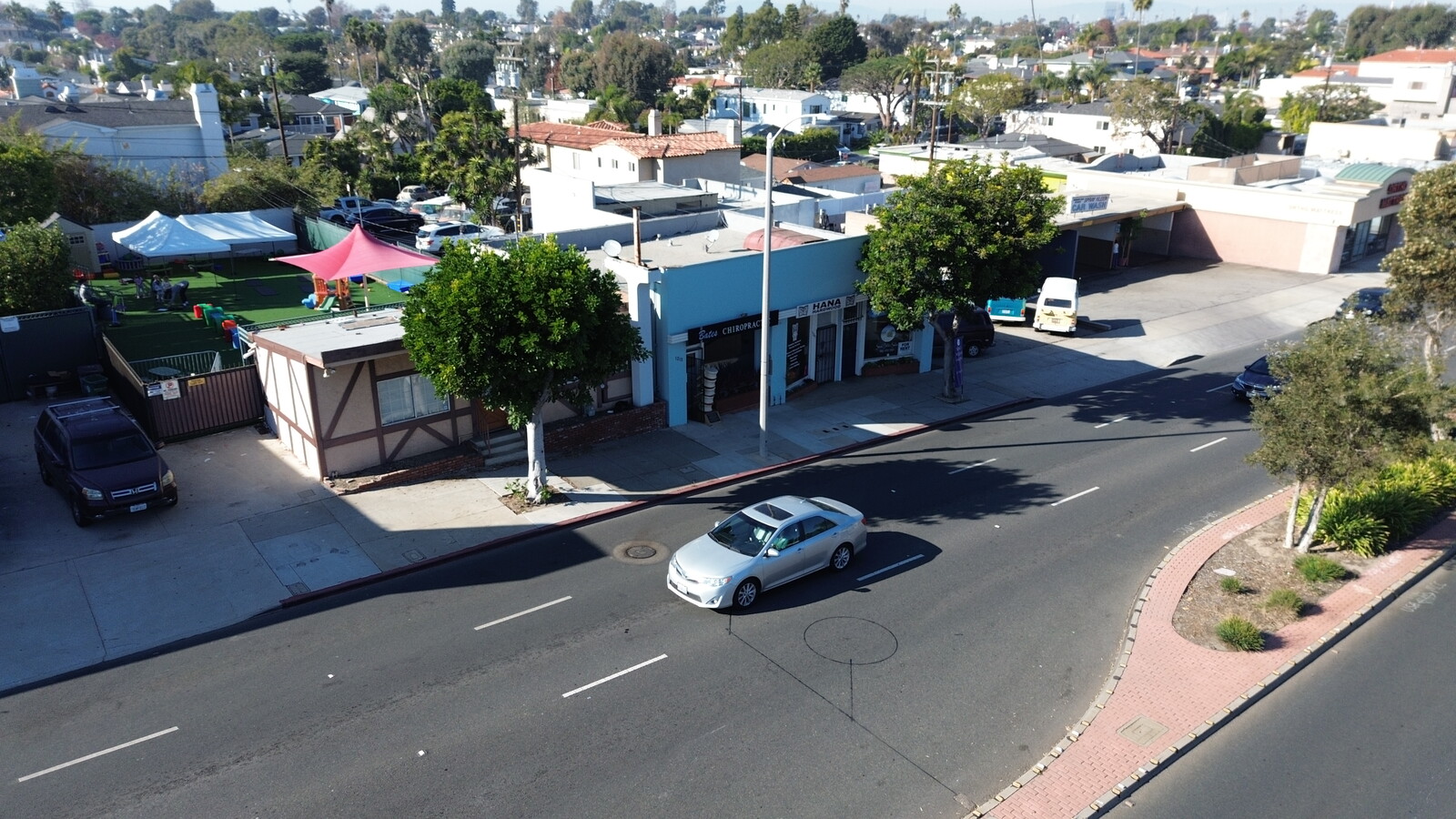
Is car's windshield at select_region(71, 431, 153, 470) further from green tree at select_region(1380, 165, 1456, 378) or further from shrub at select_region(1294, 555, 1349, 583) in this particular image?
green tree at select_region(1380, 165, 1456, 378)

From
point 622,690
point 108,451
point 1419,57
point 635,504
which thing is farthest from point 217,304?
point 1419,57

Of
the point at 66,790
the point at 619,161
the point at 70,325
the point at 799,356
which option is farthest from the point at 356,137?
the point at 66,790

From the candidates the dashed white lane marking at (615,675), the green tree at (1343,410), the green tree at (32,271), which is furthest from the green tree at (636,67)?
the dashed white lane marking at (615,675)

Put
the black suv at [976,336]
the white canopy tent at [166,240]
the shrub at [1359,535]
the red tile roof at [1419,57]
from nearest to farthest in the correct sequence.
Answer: the shrub at [1359,535] < the black suv at [976,336] < the white canopy tent at [166,240] < the red tile roof at [1419,57]

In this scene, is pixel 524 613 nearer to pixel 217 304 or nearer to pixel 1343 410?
pixel 1343 410

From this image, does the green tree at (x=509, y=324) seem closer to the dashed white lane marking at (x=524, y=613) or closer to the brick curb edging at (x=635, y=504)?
the brick curb edging at (x=635, y=504)
